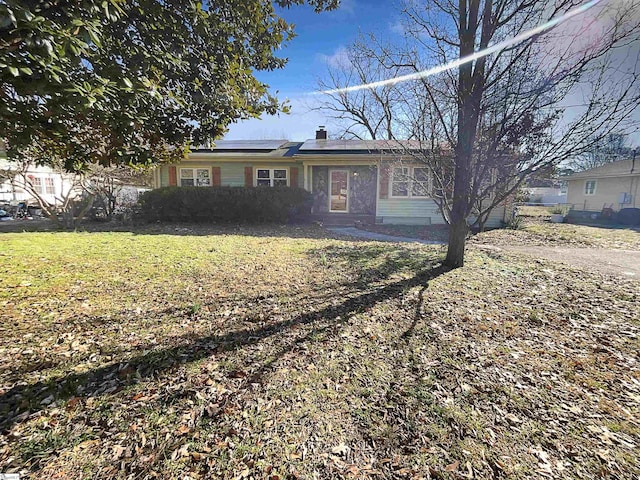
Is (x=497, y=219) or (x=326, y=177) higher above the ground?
(x=326, y=177)

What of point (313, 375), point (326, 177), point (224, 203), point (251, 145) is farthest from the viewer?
point (251, 145)

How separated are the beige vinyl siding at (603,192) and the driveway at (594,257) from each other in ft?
48.3

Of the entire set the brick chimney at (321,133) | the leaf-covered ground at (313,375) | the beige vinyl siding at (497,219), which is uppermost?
the brick chimney at (321,133)

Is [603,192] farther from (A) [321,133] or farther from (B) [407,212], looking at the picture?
(A) [321,133]

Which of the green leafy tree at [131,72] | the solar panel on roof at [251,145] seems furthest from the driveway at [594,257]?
the solar panel on roof at [251,145]

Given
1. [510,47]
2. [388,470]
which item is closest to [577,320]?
[388,470]

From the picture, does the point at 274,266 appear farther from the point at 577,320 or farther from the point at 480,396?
the point at 577,320

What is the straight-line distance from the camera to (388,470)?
1.82m

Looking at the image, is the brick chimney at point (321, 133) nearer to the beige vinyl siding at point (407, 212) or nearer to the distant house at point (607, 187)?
the beige vinyl siding at point (407, 212)

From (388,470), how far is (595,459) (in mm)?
1316

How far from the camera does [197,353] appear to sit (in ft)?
9.89

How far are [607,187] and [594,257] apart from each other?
1826cm

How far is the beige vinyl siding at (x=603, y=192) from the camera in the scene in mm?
18250

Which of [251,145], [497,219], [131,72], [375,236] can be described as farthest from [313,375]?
[251,145]
